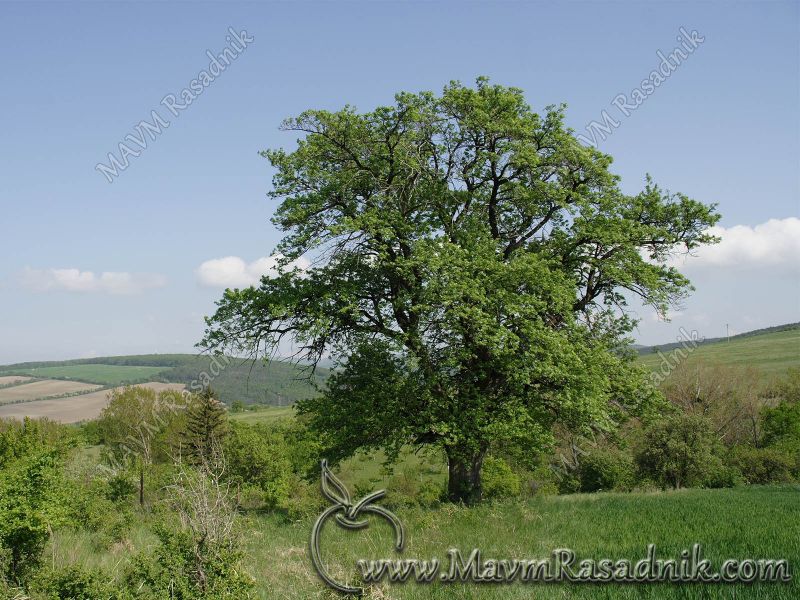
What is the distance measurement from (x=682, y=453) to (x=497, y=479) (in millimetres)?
20085

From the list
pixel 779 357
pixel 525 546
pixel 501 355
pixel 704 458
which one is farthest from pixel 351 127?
pixel 779 357

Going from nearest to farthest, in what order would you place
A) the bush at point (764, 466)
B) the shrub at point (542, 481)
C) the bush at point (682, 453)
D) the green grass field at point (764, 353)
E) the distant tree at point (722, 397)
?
the bush at point (682, 453) < the bush at point (764, 466) < the shrub at point (542, 481) < the distant tree at point (722, 397) < the green grass field at point (764, 353)

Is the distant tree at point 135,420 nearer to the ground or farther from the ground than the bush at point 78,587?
nearer to the ground

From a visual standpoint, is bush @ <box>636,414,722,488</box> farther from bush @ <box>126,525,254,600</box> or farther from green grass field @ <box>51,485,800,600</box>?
bush @ <box>126,525,254,600</box>

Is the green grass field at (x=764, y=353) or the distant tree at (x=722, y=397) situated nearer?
the distant tree at (x=722, y=397)

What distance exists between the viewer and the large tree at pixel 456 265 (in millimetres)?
19406

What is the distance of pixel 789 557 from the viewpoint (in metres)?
9.18

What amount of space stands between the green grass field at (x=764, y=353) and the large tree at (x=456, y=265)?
96915mm

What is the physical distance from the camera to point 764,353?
139 meters

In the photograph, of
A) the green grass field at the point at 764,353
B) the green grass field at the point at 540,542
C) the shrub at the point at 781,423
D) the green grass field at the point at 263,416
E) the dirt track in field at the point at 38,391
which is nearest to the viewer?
the green grass field at the point at 540,542

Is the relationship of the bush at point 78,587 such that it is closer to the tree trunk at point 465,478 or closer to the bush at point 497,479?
the tree trunk at point 465,478

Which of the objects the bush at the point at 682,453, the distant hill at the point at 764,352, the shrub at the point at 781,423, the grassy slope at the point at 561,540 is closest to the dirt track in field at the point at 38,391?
the distant hill at the point at 764,352

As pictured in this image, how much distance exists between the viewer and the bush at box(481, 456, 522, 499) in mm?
54844

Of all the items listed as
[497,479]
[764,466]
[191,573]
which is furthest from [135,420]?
[191,573]
